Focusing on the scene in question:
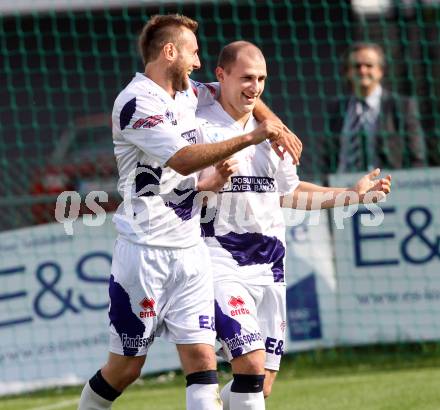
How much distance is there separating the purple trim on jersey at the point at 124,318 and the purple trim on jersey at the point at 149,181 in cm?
45

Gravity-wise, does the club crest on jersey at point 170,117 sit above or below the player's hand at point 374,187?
above

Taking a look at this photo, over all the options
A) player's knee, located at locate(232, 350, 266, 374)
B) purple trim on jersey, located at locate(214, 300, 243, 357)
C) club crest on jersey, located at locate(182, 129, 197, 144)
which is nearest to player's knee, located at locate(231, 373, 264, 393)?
player's knee, located at locate(232, 350, 266, 374)

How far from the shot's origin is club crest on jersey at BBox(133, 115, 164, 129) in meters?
5.28

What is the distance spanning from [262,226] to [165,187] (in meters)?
0.70

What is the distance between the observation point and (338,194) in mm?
6078

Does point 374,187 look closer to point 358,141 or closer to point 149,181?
point 149,181

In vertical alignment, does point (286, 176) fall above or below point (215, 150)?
below

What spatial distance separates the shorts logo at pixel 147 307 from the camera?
5410mm

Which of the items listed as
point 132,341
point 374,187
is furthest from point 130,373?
point 374,187

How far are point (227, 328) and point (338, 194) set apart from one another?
39.0 inches

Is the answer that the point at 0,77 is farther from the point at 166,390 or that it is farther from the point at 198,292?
the point at 198,292

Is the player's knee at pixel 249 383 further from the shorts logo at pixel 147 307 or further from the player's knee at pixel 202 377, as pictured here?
the shorts logo at pixel 147 307

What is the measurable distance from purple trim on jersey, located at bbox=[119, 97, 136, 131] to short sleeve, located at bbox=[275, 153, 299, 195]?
101 centimetres

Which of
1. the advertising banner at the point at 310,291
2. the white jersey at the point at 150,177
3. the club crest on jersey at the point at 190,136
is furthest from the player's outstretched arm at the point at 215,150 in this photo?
the advertising banner at the point at 310,291
